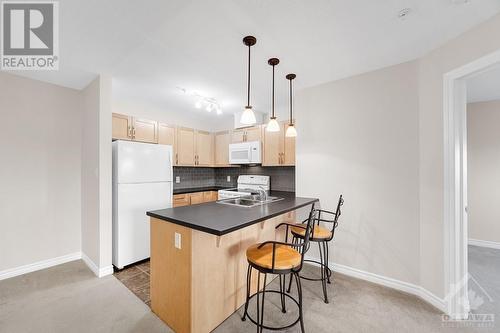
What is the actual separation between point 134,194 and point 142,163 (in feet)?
1.43

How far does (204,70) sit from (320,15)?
55.3 inches

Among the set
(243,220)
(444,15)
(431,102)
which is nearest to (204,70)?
(243,220)

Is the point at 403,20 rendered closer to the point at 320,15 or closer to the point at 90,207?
the point at 320,15

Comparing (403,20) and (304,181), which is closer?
(403,20)

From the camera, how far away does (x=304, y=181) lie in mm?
2932

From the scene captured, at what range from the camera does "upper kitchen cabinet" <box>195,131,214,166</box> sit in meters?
4.27

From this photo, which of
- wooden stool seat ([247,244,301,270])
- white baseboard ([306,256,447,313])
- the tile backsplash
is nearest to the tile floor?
wooden stool seat ([247,244,301,270])

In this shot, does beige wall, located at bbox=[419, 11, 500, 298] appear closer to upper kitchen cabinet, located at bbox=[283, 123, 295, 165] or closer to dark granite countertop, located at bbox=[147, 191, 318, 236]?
dark granite countertop, located at bbox=[147, 191, 318, 236]

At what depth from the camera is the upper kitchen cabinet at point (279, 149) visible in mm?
3398

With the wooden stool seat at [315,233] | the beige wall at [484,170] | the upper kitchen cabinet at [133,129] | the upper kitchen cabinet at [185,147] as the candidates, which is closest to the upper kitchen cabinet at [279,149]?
the wooden stool seat at [315,233]

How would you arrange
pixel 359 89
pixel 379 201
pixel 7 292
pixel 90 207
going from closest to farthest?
pixel 7 292 < pixel 379 201 < pixel 359 89 < pixel 90 207

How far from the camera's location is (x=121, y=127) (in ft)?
10.2

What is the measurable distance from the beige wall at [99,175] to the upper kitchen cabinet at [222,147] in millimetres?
2177
